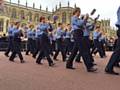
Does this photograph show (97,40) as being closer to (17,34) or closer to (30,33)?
(30,33)

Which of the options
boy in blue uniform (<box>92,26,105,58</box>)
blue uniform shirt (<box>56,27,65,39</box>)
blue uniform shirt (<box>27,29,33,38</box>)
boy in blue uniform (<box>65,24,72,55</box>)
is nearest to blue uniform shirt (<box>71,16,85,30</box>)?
blue uniform shirt (<box>56,27,65,39</box>)

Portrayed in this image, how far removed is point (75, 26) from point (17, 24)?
5647 millimetres

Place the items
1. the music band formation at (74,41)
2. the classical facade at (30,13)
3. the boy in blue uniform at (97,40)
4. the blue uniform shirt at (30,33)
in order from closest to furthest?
the music band formation at (74,41) → the boy in blue uniform at (97,40) → the blue uniform shirt at (30,33) → the classical facade at (30,13)

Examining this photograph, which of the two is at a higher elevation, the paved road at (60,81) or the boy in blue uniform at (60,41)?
the boy in blue uniform at (60,41)

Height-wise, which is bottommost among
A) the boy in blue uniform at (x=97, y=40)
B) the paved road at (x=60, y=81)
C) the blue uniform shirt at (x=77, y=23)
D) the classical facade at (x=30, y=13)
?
the paved road at (x=60, y=81)

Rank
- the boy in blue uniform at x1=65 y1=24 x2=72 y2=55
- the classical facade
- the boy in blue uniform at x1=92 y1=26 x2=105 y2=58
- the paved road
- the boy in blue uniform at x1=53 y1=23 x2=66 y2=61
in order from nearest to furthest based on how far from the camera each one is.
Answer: the paved road → the boy in blue uniform at x1=53 y1=23 x2=66 y2=61 → the boy in blue uniform at x1=65 y1=24 x2=72 y2=55 → the boy in blue uniform at x1=92 y1=26 x2=105 y2=58 → the classical facade

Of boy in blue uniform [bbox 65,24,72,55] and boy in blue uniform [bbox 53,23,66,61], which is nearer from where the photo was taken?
boy in blue uniform [bbox 53,23,66,61]

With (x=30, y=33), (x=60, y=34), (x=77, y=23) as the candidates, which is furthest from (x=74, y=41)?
(x=30, y=33)

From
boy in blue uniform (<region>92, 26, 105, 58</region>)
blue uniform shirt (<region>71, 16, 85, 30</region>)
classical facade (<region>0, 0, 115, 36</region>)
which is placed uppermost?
classical facade (<region>0, 0, 115, 36</region>)

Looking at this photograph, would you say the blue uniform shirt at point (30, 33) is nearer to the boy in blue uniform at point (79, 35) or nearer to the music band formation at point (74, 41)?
the music band formation at point (74, 41)

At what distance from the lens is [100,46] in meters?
26.5

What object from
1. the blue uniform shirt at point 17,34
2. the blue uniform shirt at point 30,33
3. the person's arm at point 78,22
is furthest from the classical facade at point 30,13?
the person's arm at point 78,22

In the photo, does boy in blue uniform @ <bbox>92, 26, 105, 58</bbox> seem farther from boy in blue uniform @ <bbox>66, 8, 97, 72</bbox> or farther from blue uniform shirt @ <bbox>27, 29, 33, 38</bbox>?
boy in blue uniform @ <bbox>66, 8, 97, 72</bbox>

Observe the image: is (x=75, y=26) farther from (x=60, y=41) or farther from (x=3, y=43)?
(x=3, y=43)
